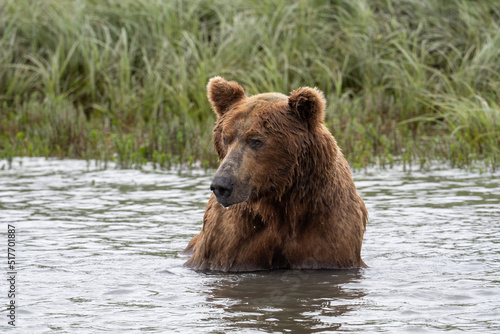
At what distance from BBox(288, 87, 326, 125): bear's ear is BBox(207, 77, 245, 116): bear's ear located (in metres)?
0.44

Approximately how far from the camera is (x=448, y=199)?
8953 millimetres

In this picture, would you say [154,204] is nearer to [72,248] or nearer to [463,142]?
[72,248]

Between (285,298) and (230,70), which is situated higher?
(230,70)

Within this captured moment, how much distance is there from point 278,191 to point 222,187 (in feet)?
1.64

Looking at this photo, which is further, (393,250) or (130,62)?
(130,62)

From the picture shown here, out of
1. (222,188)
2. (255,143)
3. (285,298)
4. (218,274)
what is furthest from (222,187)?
(218,274)

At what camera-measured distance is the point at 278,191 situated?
5.71 meters

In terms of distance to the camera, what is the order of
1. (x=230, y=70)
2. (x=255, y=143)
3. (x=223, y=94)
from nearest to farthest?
(x=255, y=143) → (x=223, y=94) → (x=230, y=70)

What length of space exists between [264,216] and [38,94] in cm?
922

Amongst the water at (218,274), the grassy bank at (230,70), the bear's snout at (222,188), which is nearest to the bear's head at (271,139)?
the bear's snout at (222,188)

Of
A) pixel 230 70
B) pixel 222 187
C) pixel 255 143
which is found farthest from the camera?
pixel 230 70

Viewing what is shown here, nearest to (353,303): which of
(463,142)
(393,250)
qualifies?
(393,250)

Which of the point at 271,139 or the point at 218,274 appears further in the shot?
the point at 218,274

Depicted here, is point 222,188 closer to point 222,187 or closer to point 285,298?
point 222,187
